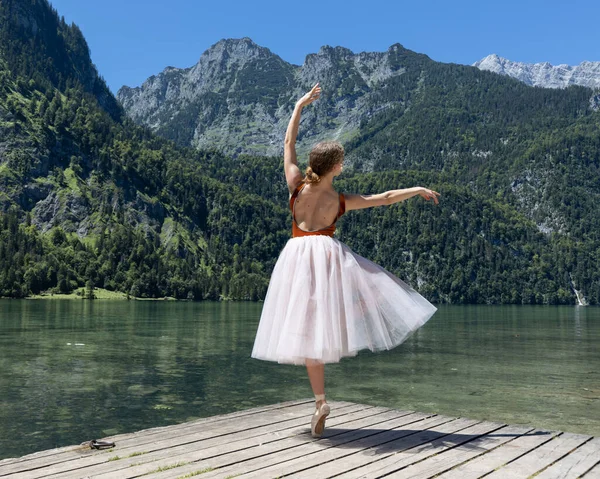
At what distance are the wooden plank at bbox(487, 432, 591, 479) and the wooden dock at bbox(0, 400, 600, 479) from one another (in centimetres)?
1

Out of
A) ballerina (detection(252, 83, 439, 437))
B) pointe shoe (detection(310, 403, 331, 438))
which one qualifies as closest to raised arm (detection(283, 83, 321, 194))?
ballerina (detection(252, 83, 439, 437))

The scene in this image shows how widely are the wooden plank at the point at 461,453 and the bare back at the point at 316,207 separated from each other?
11.3 ft

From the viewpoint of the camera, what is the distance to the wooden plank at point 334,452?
702cm

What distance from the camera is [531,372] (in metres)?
33.9

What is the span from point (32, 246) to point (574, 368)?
182 metres

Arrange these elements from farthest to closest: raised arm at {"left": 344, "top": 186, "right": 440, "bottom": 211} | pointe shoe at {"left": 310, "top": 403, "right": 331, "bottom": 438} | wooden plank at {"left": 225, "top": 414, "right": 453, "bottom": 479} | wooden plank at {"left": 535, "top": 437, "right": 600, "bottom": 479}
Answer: raised arm at {"left": 344, "top": 186, "right": 440, "bottom": 211}, pointe shoe at {"left": 310, "top": 403, "right": 331, "bottom": 438}, wooden plank at {"left": 535, "top": 437, "right": 600, "bottom": 479}, wooden plank at {"left": 225, "top": 414, "right": 453, "bottom": 479}

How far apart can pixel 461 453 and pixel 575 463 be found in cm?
137

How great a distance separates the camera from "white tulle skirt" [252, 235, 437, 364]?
8.55m

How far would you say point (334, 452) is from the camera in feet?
26.2

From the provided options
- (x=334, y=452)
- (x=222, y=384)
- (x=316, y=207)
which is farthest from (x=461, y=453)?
(x=222, y=384)

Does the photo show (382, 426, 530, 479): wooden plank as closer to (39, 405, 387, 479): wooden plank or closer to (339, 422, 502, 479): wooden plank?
(339, 422, 502, 479): wooden plank

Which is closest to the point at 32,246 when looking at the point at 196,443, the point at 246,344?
the point at 246,344

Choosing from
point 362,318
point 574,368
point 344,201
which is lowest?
point 574,368

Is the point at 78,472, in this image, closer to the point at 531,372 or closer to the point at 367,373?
the point at 367,373
